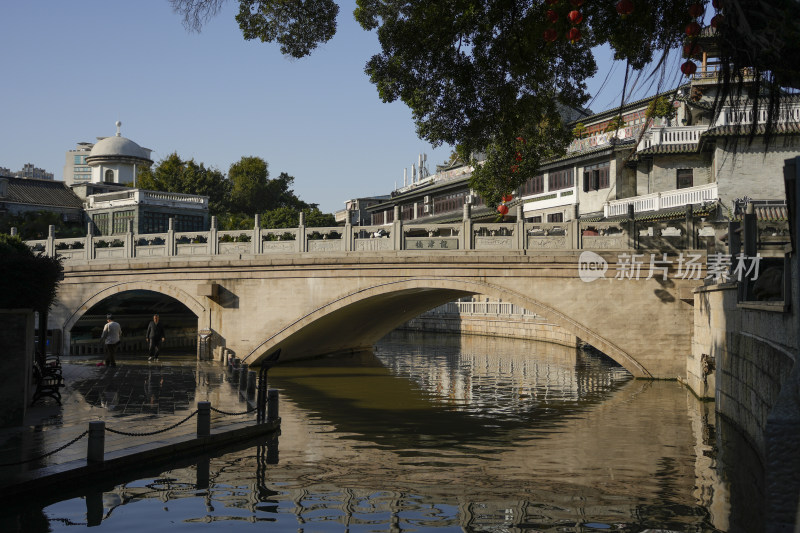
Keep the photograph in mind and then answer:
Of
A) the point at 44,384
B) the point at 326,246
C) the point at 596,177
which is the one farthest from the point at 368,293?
the point at 596,177

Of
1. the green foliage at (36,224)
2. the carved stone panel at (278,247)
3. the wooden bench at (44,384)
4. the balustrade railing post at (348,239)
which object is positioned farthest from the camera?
the green foliage at (36,224)

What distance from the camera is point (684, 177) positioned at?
3133 cm

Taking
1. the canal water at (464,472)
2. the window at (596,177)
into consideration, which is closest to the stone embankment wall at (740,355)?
the canal water at (464,472)

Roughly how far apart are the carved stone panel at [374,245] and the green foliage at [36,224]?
2131 cm

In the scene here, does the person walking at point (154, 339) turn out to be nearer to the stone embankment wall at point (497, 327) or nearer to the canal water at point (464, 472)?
the canal water at point (464, 472)

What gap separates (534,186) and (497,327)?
27.2ft

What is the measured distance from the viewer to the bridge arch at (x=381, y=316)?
73.2ft

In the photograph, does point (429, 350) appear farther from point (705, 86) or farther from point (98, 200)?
point (98, 200)

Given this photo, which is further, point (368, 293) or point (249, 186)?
point (249, 186)

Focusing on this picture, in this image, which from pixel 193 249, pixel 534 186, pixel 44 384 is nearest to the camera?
pixel 44 384

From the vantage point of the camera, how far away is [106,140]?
57969 mm

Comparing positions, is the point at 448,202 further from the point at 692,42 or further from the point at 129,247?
the point at 692,42

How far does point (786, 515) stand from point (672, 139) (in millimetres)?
28432
